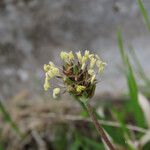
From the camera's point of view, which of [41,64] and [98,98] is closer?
[98,98]

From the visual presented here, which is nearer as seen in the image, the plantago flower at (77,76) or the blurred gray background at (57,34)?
the plantago flower at (77,76)

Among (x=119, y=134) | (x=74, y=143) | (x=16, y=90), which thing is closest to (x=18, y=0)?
(x=16, y=90)

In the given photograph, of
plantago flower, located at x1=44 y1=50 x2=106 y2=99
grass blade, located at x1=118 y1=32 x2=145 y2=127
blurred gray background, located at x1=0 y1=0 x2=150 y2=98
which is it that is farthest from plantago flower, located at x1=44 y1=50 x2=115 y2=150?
blurred gray background, located at x1=0 y1=0 x2=150 y2=98

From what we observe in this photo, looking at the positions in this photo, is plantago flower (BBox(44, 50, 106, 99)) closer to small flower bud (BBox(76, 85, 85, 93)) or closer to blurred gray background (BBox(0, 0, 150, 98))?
small flower bud (BBox(76, 85, 85, 93))

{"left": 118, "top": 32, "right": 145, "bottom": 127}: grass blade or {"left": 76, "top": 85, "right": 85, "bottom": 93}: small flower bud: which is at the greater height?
{"left": 76, "top": 85, "right": 85, "bottom": 93}: small flower bud

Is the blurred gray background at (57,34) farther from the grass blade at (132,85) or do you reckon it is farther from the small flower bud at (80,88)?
the small flower bud at (80,88)

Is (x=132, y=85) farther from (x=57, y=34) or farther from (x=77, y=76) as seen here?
(x=57, y=34)

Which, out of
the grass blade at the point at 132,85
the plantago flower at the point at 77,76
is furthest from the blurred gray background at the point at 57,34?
the plantago flower at the point at 77,76

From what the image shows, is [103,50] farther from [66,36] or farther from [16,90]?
[16,90]
